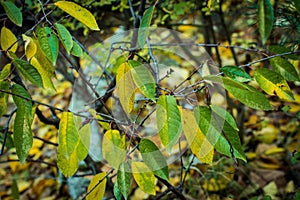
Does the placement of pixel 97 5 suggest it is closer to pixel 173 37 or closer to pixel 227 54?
pixel 173 37

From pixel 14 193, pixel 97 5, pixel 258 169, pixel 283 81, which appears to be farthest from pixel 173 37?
pixel 283 81

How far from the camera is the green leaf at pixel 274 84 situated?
69 cm

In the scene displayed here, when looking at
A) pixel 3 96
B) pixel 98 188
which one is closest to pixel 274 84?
pixel 98 188

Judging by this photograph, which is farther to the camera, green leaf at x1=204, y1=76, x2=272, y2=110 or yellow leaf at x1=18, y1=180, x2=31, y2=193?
yellow leaf at x1=18, y1=180, x2=31, y2=193

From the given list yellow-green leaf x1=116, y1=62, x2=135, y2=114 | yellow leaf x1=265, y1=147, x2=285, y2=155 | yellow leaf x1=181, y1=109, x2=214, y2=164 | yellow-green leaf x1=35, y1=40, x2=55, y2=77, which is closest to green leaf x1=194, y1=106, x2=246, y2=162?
yellow leaf x1=181, y1=109, x2=214, y2=164

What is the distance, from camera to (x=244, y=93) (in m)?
0.62

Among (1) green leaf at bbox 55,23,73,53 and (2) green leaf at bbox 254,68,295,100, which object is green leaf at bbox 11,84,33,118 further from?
(2) green leaf at bbox 254,68,295,100

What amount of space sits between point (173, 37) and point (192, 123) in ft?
3.88

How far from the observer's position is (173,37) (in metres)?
1.77

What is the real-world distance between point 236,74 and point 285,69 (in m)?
0.11

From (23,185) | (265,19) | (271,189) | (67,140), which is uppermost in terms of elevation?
(265,19)

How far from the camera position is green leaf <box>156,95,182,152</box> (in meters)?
0.57

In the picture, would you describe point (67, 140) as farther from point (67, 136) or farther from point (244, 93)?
point (244, 93)

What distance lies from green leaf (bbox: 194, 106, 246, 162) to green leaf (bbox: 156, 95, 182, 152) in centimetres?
6
